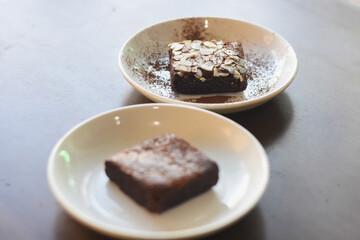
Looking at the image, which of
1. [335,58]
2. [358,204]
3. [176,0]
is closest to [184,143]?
[358,204]

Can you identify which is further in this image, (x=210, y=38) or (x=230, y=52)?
(x=210, y=38)

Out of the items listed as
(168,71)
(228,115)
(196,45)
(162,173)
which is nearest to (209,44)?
(196,45)

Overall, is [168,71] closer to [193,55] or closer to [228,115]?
[193,55]

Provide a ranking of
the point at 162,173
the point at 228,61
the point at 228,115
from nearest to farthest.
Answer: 1. the point at 162,173
2. the point at 228,115
3. the point at 228,61

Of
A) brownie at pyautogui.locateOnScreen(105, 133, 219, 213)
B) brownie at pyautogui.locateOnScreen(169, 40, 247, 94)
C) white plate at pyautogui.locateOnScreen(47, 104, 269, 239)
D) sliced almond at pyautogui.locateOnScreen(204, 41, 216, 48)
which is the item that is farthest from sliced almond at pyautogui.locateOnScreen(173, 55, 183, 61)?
brownie at pyautogui.locateOnScreen(105, 133, 219, 213)

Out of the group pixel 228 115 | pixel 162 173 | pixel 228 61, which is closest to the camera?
pixel 162 173

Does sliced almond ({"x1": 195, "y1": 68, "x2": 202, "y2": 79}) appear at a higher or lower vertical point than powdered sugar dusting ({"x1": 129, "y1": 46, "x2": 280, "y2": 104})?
higher

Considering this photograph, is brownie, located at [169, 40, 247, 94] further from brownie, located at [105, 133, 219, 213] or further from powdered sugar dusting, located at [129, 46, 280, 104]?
brownie, located at [105, 133, 219, 213]
